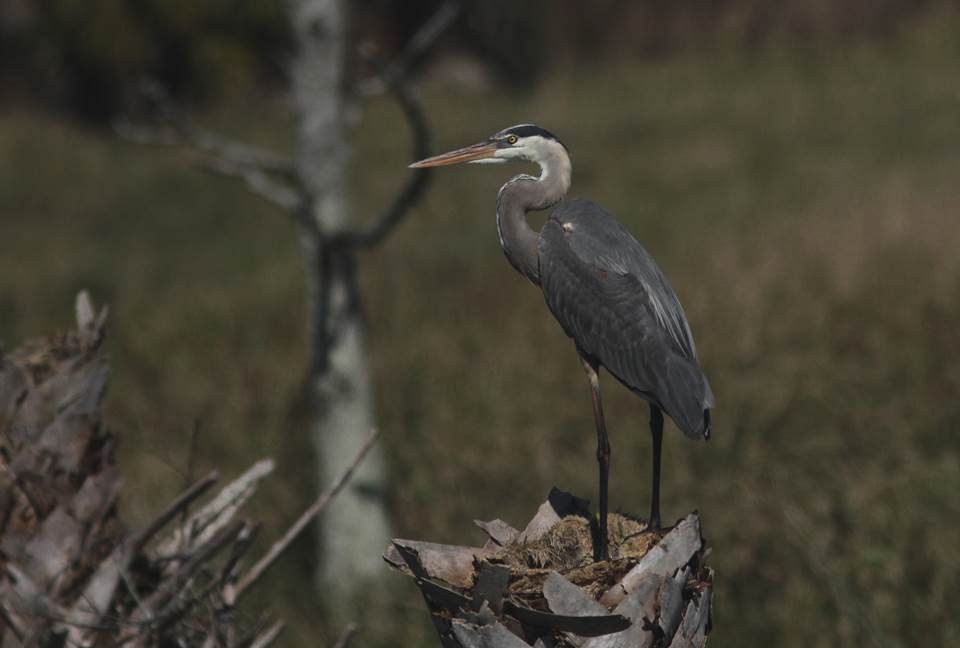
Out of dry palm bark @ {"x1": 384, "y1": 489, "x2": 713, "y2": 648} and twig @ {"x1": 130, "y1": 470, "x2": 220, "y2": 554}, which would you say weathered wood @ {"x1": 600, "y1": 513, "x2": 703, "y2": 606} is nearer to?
dry palm bark @ {"x1": 384, "y1": 489, "x2": 713, "y2": 648}

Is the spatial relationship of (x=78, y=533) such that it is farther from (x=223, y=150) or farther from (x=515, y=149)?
(x=223, y=150)

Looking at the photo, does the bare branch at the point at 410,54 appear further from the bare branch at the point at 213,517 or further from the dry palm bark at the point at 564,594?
the dry palm bark at the point at 564,594

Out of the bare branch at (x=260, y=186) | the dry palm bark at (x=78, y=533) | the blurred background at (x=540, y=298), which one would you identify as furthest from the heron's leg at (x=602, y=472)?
→ the bare branch at (x=260, y=186)

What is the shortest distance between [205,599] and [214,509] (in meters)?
0.23

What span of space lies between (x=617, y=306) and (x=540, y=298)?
8889mm

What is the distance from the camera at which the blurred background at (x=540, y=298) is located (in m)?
6.72

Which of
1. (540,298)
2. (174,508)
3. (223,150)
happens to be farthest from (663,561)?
(540,298)

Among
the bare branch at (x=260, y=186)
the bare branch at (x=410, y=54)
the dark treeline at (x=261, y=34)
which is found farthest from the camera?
the dark treeline at (x=261, y=34)

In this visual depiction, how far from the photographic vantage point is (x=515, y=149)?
2.29m

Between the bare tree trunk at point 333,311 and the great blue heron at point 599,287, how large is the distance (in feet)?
13.4

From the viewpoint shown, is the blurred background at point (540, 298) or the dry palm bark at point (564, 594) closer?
the dry palm bark at point (564, 594)

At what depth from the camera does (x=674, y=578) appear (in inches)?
79.6

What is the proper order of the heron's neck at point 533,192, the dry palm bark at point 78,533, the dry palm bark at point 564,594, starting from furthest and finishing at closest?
the dry palm bark at point 78,533
the heron's neck at point 533,192
the dry palm bark at point 564,594

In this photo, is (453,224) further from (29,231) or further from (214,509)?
(214,509)
